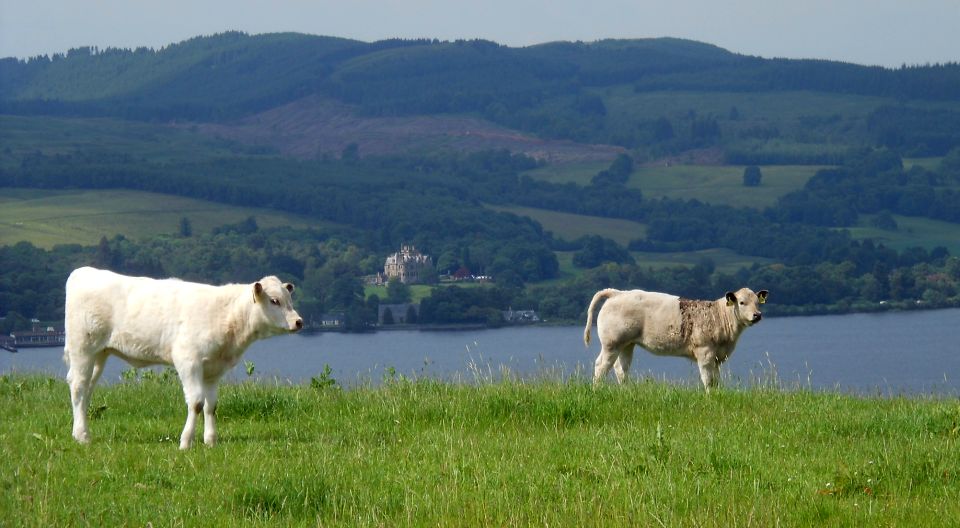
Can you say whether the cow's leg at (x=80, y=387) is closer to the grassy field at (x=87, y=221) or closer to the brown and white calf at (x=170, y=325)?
the brown and white calf at (x=170, y=325)

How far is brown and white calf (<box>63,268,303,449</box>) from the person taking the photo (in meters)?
13.3

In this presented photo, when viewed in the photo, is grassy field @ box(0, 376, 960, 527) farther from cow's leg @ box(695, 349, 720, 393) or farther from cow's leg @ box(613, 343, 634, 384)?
cow's leg @ box(613, 343, 634, 384)

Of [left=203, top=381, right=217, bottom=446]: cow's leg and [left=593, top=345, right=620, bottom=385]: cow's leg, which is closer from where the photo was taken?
[left=203, top=381, right=217, bottom=446]: cow's leg

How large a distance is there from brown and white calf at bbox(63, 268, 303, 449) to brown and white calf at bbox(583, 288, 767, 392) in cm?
705

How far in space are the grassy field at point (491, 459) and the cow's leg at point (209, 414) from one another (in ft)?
0.61

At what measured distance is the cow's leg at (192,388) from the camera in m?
12.8

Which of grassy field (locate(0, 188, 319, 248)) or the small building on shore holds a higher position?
grassy field (locate(0, 188, 319, 248))

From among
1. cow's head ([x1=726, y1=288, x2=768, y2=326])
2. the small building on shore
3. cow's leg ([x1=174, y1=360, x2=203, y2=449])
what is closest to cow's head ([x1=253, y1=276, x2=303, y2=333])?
cow's leg ([x1=174, y1=360, x2=203, y2=449])

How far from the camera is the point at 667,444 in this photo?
12.2 m

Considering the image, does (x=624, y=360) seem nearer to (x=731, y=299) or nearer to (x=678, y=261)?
(x=731, y=299)

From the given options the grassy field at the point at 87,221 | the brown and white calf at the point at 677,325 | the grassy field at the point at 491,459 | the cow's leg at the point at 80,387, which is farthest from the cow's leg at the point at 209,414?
the grassy field at the point at 87,221

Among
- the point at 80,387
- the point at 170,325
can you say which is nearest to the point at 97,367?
the point at 80,387

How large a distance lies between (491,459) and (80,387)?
14.1 ft

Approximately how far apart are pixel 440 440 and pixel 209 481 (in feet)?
8.70
